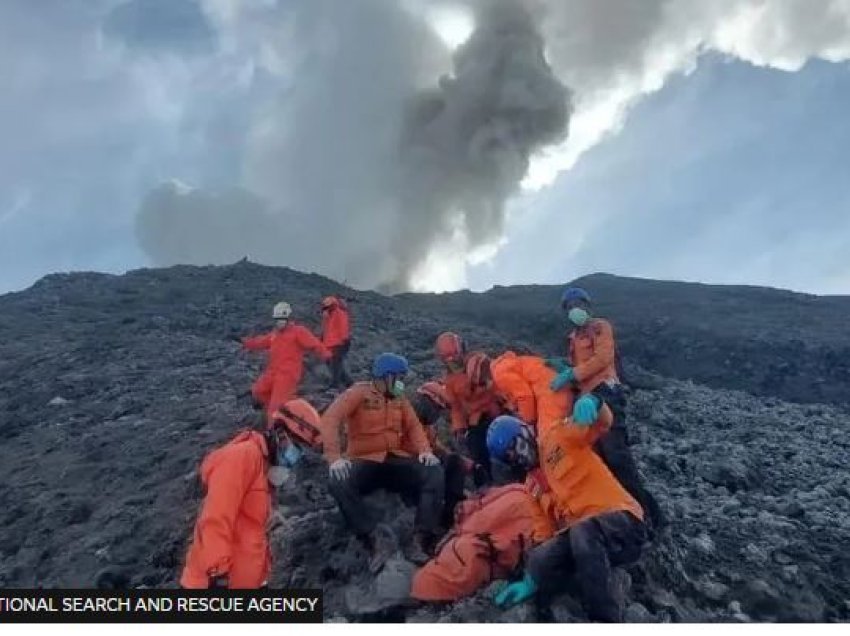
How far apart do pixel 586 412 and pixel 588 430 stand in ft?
0.50

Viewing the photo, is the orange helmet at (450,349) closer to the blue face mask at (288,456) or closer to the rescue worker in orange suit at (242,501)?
the rescue worker in orange suit at (242,501)

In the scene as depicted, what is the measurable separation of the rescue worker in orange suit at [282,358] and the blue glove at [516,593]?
18.3ft

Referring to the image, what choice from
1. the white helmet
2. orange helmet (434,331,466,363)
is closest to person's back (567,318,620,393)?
orange helmet (434,331,466,363)

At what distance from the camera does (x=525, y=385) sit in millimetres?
8938

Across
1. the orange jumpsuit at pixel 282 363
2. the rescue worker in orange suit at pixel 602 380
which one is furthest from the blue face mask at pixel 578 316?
the orange jumpsuit at pixel 282 363

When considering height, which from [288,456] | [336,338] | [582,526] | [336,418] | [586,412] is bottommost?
[582,526]

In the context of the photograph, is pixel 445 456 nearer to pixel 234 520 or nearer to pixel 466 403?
pixel 466 403

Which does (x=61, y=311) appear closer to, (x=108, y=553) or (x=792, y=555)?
(x=108, y=553)

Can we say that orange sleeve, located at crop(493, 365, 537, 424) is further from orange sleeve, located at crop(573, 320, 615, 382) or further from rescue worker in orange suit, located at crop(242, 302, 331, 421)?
rescue worker in orange suit, located at crop(242, 302, 331, 421)

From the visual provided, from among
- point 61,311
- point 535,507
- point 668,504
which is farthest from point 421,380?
point 61,311

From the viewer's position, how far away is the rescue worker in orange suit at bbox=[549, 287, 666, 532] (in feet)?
27.0

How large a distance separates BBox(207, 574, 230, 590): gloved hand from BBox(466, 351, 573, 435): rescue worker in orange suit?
3.26m

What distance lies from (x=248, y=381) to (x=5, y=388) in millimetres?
5707

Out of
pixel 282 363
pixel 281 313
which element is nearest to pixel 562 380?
pixel 282 363
